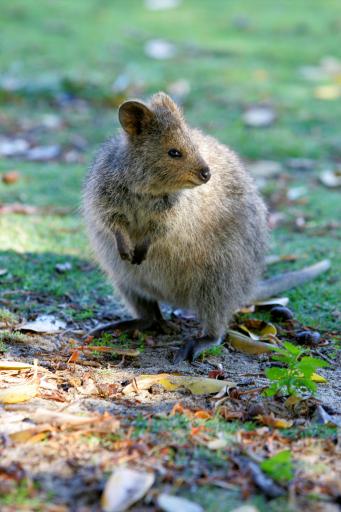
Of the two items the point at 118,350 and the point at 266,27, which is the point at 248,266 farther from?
the point at 266,27

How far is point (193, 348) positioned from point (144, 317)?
0.47 metres

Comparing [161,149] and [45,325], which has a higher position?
[161,149]

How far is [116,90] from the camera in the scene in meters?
7.57

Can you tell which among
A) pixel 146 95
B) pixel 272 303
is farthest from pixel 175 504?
pixel 146 95

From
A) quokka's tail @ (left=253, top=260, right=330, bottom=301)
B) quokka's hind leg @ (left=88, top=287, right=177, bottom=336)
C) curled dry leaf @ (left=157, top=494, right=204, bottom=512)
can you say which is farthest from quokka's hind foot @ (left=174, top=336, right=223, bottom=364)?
curled dry leaf @ (left=157, top=494, right=204, bottom=512)

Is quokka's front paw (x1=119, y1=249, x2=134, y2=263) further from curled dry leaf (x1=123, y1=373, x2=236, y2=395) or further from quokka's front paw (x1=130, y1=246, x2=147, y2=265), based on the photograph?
curled dry leaf (x1=123, y1=373, x2=236, y2=395)

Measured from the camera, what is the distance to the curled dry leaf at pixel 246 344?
345cm

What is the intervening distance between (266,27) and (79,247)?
6.57 m

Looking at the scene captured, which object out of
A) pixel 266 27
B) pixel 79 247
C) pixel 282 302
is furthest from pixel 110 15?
pixel 282 302

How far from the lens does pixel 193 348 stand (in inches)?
137

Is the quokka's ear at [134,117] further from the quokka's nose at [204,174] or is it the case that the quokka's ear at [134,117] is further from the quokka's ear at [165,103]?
the quokka's nose at [204,174]

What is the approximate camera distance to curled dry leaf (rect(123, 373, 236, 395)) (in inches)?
112

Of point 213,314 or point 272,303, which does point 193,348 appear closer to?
point 213,314

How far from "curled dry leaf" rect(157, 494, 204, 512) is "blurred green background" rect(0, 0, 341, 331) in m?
1.89
